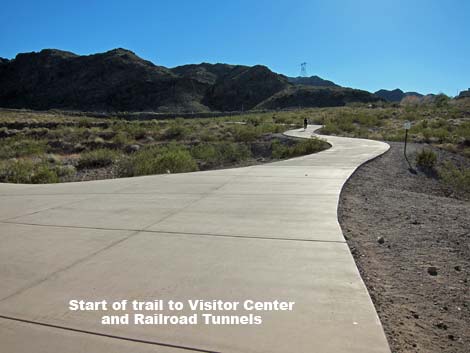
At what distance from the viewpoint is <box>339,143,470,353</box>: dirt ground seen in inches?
119

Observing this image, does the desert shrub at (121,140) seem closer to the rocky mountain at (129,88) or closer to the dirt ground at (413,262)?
the dirt ground at (413,262)

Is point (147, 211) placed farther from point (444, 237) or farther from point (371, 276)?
point (444, 237)

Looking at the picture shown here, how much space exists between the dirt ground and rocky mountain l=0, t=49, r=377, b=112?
9853cm

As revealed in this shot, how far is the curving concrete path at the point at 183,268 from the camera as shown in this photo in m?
2.83

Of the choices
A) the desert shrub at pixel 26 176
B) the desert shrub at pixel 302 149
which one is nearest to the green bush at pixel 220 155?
the desert shrub at pixel 302 149

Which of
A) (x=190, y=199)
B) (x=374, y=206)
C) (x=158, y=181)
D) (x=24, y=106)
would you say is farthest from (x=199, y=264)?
(x=24, y=106)

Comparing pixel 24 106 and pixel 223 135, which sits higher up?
pixel 24 106

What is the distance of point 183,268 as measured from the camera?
4031mm

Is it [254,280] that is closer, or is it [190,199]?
[254,280]

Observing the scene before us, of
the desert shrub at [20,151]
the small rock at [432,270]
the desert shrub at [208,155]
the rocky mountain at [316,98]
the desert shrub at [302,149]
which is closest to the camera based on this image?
the small rock at [432,270]

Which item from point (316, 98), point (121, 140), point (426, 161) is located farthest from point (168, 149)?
point (316, 98)

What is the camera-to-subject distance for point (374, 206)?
7121 mm

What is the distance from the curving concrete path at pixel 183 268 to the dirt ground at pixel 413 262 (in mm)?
225

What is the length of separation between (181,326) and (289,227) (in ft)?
8.84
